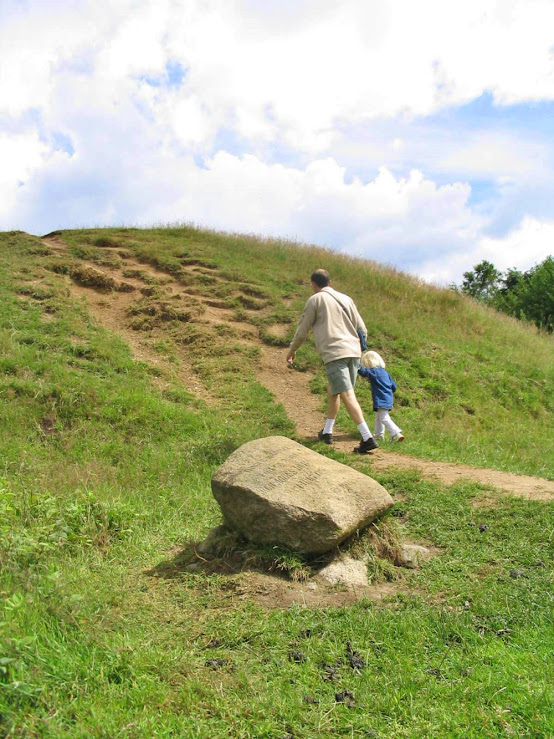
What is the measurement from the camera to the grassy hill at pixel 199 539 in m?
2.86

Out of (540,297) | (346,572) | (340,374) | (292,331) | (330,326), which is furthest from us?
(540,297)

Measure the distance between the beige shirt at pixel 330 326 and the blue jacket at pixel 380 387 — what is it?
2.21 ft

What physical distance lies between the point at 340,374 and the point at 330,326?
1.98ft

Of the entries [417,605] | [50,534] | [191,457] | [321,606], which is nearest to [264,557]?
[321,606]

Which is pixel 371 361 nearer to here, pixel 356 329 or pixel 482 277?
pixel 356 329

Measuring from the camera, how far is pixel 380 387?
8.04 metres

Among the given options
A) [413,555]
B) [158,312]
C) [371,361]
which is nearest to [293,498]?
[413,555]

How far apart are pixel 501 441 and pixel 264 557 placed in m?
6.25

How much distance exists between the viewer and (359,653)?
130 inches

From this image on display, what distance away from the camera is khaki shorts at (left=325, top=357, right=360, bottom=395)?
7316 millimetres

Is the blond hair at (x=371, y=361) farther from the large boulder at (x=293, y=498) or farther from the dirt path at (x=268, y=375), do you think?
the large boulder at (x=293, y=498)

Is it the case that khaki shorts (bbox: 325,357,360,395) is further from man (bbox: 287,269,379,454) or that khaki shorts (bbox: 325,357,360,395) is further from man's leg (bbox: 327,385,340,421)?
man's leg (bbox: 327,385,340,421)

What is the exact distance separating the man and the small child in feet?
1.99

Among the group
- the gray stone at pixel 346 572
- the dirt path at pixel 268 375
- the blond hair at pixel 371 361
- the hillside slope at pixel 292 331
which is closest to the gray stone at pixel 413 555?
the gray stone at pixel 346 572
